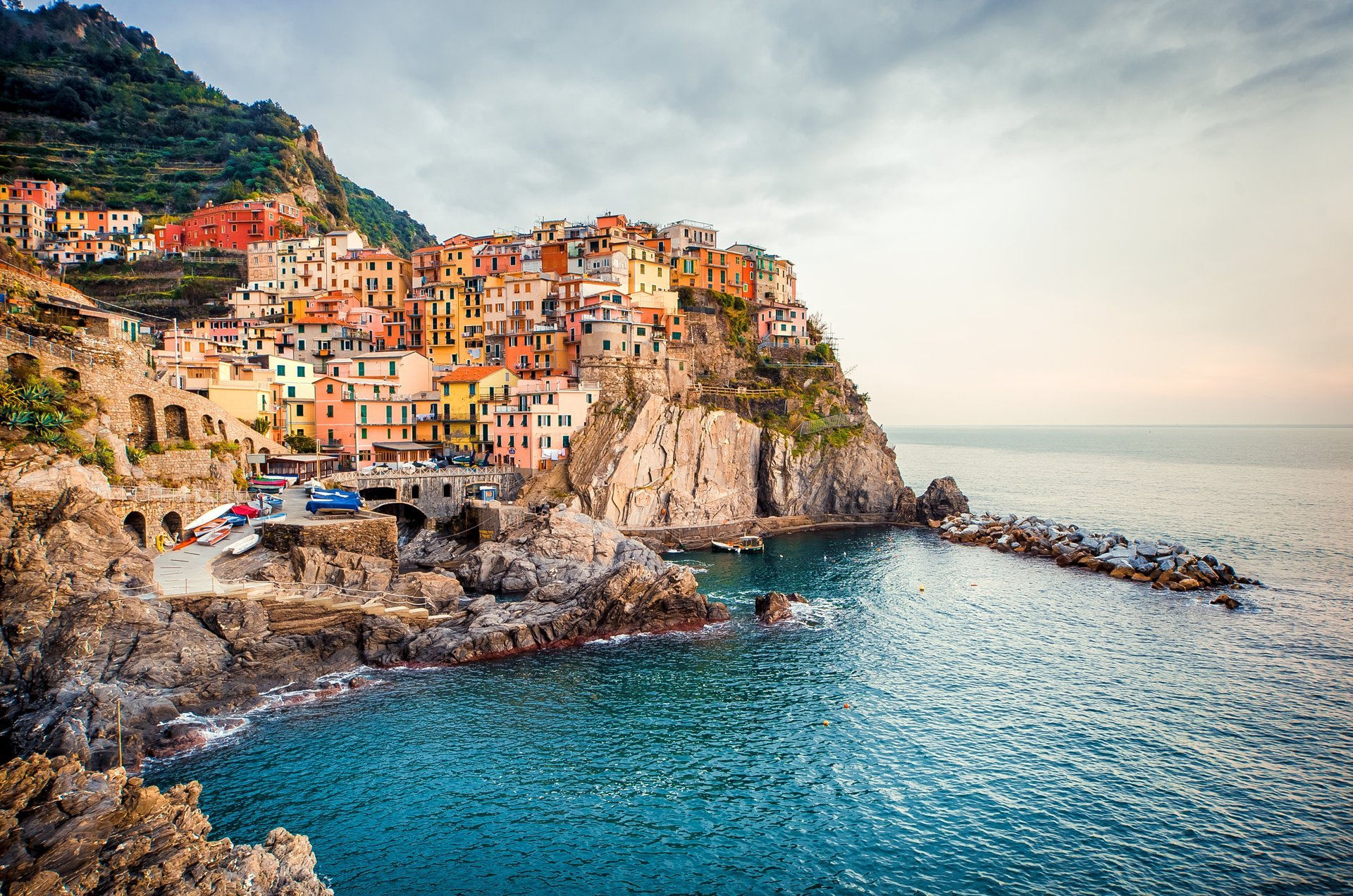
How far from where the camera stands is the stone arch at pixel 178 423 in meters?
45.7

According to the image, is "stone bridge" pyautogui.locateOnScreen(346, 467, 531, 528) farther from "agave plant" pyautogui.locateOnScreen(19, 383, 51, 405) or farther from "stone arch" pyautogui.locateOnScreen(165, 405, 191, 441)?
"agave plant" pyautogui.locateOnScreen(19, 383, 51, 405)

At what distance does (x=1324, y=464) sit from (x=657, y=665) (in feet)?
Result: 594

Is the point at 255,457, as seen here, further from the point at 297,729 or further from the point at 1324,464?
the point at 1324,464

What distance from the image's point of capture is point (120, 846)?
50.3ft

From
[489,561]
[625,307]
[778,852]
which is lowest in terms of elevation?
[778,852]

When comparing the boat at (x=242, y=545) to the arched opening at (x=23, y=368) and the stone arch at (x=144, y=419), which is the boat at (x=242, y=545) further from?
the arched opening at (x=23, y=368)

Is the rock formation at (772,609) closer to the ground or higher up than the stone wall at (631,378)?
closer to the ground

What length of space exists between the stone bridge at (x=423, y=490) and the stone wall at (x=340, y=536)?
8650mm

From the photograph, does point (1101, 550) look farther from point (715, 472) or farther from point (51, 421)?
point (51, 421)

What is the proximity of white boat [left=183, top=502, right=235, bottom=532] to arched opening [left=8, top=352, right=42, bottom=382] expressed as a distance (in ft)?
32.8

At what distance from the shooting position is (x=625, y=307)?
72562mm

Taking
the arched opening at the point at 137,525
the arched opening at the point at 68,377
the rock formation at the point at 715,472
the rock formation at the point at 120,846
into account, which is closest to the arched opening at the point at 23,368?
the arched opening at the point at 68,377

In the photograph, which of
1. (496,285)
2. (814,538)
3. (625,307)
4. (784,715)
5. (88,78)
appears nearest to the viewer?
(784,715)

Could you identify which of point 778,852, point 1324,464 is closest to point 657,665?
point 778,852
